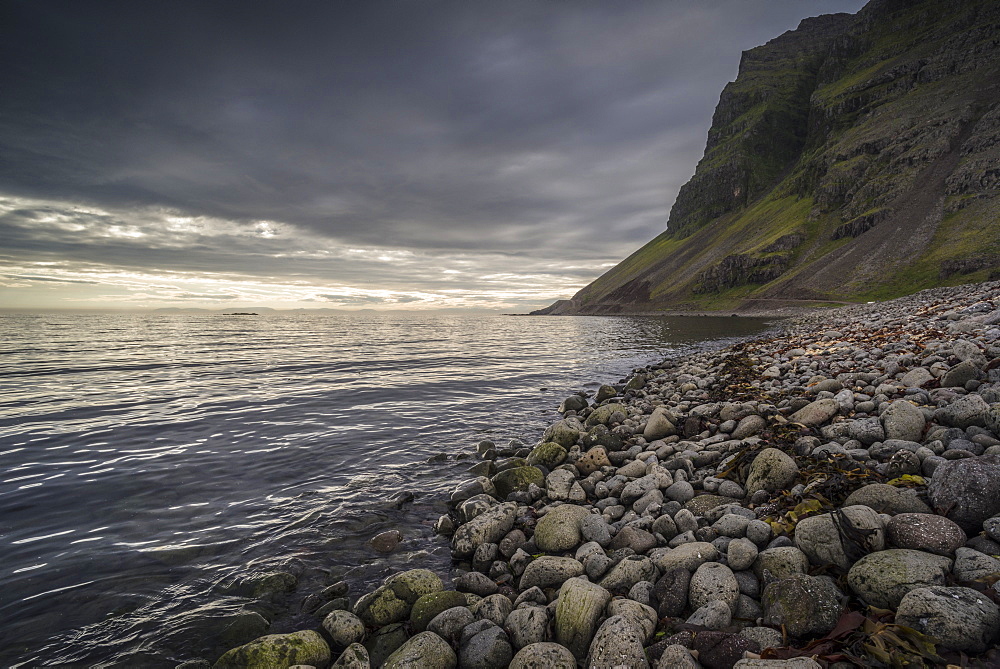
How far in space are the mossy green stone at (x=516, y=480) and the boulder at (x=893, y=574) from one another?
6.08 m

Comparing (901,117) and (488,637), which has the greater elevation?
(901,117)

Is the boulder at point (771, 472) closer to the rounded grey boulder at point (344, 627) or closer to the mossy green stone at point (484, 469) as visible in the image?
the mossy green stone at point (484, 469)

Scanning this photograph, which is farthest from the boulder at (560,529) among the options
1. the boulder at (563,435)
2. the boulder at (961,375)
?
the boulder at (961,375)

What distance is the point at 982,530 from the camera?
446 centimetres

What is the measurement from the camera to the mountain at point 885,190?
304 feet

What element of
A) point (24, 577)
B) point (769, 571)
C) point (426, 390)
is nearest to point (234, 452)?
point (24, 577)

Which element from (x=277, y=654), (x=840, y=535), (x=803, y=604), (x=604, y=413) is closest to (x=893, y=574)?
(x=840, y=535)

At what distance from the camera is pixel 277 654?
16.0 feet

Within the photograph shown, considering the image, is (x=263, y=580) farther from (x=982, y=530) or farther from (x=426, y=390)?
(x=426, y=390)

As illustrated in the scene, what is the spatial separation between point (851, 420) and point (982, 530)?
395cm

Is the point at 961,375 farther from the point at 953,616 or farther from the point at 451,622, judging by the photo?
the point at 451,622

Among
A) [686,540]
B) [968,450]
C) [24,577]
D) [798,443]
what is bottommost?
[24,577]

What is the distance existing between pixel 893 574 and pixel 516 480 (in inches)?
261

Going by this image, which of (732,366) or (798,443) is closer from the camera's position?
(798,443)
